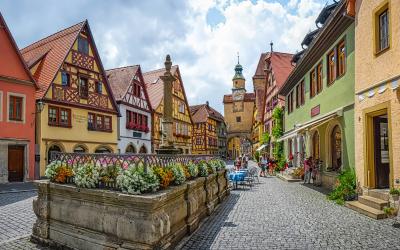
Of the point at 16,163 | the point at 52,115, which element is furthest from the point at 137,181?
the point at 52,115

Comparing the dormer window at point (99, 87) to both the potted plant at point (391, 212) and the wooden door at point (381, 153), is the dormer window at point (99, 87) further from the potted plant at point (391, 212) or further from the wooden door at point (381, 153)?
the potted plant at point (391, 212)

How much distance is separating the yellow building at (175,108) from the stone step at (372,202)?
25495 mm

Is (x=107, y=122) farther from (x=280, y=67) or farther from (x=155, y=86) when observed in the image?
(x=280, y=67)

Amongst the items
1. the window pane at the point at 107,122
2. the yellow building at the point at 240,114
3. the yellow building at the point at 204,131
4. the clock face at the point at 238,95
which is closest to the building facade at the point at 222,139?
the yellow building at the point at 240,114

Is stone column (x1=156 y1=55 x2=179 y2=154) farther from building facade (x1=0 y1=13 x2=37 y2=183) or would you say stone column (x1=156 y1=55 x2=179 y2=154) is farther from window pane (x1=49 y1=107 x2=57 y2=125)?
window pane (x1=49 y1=107 x2=57 y2=125)

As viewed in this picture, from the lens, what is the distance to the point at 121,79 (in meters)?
30.1

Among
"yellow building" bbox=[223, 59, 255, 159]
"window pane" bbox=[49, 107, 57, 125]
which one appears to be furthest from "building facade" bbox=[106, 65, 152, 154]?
"yellow building" bbox=[223, 59, 255, 159]

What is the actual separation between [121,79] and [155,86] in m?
8.06

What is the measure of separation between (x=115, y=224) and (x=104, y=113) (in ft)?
71.0

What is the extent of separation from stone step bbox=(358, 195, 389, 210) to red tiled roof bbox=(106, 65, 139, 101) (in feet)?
71.3

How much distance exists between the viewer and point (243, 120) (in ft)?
254

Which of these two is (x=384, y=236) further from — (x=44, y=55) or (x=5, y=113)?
(x=44, y=55)

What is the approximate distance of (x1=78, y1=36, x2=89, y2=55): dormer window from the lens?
23.9 m

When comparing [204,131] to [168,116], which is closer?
[168,116]
